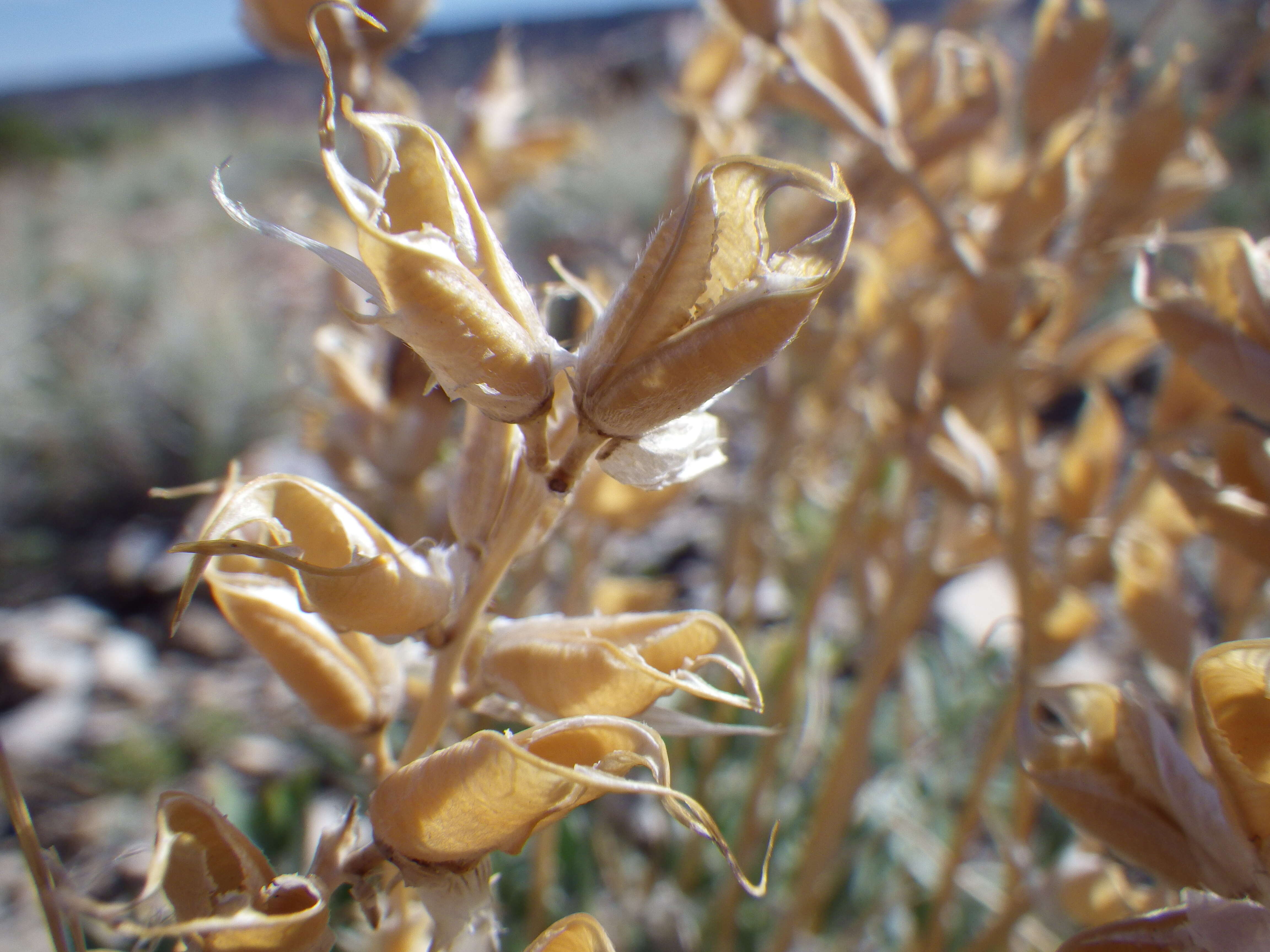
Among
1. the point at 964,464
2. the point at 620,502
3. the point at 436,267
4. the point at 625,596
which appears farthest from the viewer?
the point at 625,596

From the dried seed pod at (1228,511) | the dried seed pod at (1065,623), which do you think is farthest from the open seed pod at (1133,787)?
the dried seed pod at (1065,623)

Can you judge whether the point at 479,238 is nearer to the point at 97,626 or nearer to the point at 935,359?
the point at 935,359

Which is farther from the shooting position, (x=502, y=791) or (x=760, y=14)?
(x=760, y=14)

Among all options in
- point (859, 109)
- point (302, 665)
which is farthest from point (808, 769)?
point (302, 665)

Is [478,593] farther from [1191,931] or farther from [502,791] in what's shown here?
[1191,931]

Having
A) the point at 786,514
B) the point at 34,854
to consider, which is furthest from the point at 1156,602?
the point at 786,514

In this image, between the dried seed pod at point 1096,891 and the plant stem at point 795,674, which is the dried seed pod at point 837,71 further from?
the dried seed pod at point 1096,891
